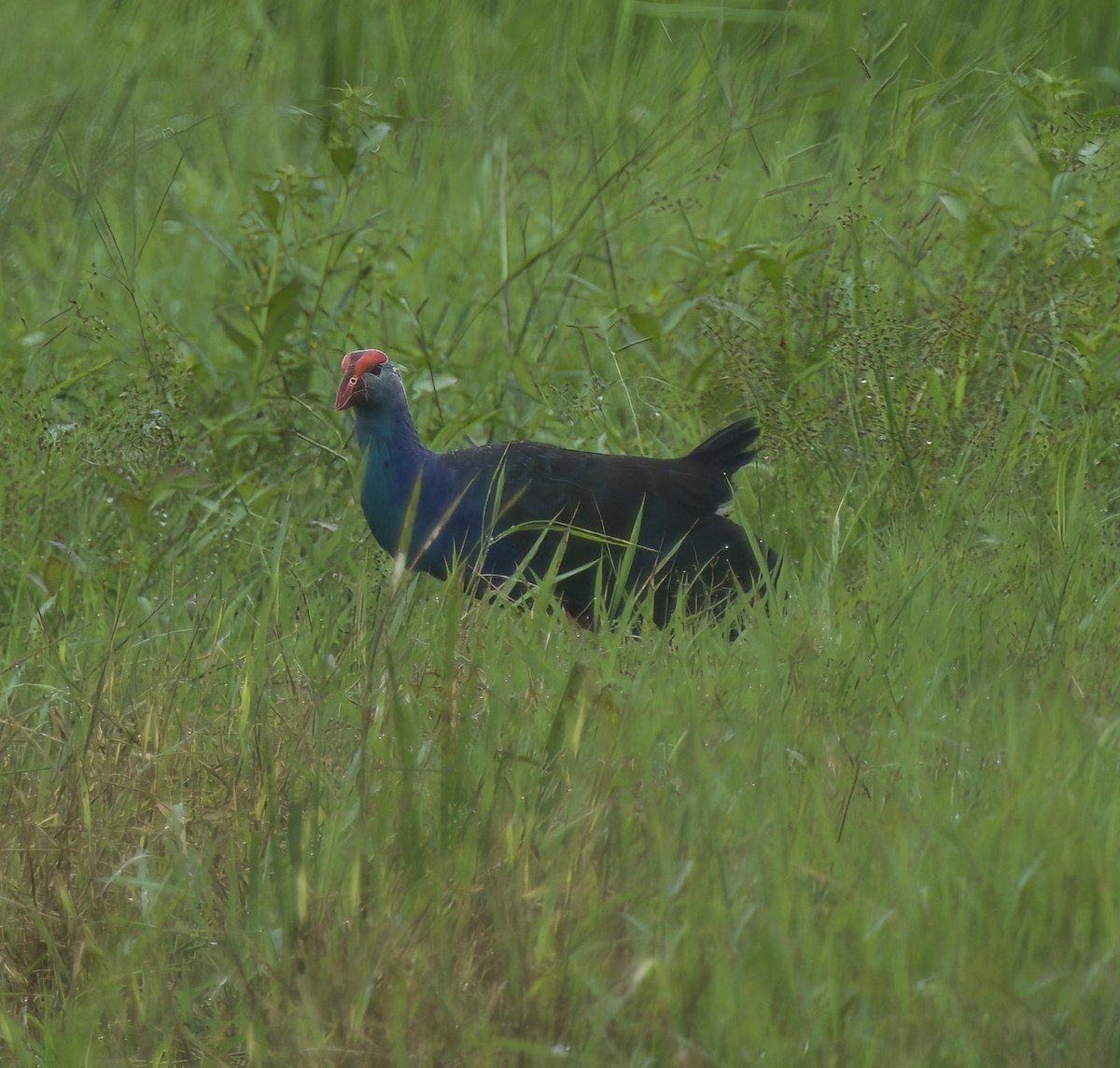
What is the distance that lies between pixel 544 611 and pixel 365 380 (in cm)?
102

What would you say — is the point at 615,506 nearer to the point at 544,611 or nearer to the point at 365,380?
the point at 365,380

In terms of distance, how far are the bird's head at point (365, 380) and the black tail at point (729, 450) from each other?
2.37 ft

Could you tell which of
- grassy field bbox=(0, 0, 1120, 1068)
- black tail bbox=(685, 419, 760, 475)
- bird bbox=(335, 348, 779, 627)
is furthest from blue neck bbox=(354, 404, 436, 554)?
black tail bbox=(685, 419, 760, 475)

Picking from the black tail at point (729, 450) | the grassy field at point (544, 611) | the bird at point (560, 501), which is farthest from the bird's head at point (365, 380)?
the black tail at point (729, 450)

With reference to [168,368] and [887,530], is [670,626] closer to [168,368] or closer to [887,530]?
[887,530]

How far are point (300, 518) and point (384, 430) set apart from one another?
13.2 inches

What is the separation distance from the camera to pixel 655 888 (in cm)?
233

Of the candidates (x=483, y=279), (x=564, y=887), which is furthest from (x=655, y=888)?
(x=483, y=279)

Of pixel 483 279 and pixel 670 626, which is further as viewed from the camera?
pixel 483 279

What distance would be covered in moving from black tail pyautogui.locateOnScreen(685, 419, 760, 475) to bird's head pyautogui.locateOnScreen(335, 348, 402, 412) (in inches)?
28.4

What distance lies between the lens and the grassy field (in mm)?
2230

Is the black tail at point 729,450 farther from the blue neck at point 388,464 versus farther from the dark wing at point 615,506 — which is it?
the blue neck at point 388,464

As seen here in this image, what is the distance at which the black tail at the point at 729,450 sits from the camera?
4.22 metres

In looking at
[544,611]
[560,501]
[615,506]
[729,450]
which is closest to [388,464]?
[560,501]
